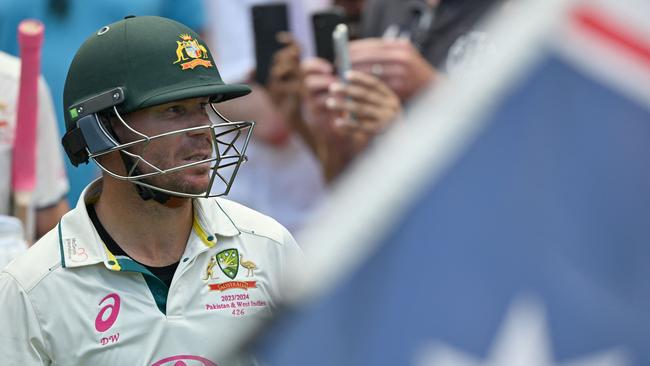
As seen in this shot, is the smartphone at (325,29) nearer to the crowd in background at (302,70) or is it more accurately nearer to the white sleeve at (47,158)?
the crowd in background at (302,70)

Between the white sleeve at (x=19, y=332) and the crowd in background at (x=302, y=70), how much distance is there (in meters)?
1.61

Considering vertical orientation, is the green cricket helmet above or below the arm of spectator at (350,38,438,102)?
above

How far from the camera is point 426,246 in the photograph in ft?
5.82

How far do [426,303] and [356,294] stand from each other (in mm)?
100

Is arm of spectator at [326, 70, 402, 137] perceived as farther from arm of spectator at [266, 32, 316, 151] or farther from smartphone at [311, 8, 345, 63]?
arm of spectator at [266, 32, 316, 151]

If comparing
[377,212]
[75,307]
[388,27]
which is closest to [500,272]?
[377,212]

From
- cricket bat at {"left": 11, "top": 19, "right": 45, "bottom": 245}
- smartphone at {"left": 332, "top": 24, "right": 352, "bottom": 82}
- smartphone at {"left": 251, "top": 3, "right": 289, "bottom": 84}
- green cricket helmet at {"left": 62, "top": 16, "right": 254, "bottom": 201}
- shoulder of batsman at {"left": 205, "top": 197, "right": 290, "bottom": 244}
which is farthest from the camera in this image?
smartphone at {"left": 251, "top": 3, "right": 289, "bottom": 84}

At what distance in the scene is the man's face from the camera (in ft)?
11.9

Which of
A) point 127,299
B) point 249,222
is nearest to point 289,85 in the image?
point 249,222

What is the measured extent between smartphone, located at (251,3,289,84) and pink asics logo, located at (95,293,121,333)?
8.26 feet

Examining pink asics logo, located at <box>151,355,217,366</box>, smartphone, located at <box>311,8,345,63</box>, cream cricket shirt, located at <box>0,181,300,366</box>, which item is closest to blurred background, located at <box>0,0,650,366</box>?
cream cricket shirt, located at <box>0,181,300,366</box>

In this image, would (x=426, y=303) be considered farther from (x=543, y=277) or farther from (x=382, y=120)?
(x=382, y=120)

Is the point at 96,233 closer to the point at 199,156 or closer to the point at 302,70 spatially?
the point at 199,156

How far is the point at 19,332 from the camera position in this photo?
3.39 m
